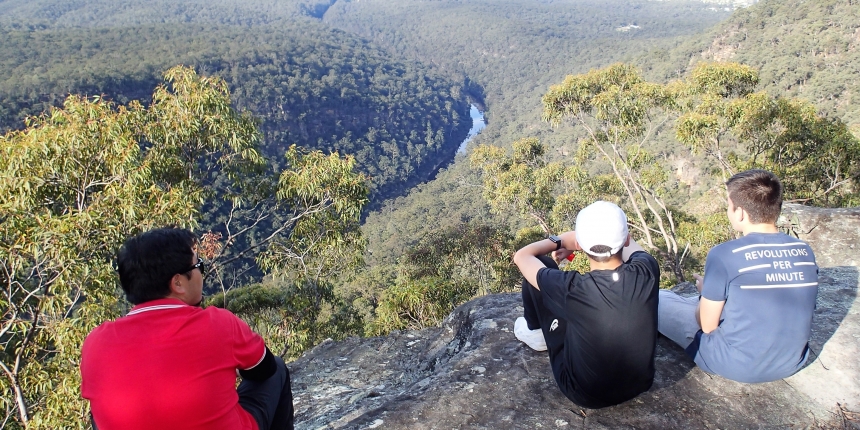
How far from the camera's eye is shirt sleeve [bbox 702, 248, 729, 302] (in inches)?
90.3

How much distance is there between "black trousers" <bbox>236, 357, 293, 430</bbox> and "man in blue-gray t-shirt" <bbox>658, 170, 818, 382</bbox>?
6.93 feet

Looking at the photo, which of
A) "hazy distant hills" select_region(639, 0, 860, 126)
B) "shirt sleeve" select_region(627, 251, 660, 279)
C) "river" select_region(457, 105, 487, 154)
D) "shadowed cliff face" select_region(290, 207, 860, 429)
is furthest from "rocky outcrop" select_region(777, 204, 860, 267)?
"river" select_region(457, 105, 487, 154)

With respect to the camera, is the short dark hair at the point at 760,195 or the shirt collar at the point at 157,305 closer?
the shirt collar at the point at 157,305

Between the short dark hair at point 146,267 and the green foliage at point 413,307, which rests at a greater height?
the short dark hair at point 146,267

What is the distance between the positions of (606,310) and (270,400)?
155 centimetres

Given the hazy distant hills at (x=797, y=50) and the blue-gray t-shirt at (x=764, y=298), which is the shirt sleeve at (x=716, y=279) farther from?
the hazy distant hills at (x=797, y=50)

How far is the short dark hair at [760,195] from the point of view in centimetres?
227

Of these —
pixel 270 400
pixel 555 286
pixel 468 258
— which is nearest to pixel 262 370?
pixel 270 400

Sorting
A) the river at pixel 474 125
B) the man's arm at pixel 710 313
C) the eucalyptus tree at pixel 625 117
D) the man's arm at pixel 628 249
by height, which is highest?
the man's arm at pixel 628 249

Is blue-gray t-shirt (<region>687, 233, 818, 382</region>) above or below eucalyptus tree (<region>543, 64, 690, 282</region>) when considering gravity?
above

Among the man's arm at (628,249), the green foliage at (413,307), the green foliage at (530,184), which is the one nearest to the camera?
the man's arm at (628,249)

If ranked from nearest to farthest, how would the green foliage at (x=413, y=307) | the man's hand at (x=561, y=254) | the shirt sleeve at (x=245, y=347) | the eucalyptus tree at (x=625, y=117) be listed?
the shirt sleeve at (x=245, y=347), the man's hand at (x=561, y=254), the green foliage at (x=413, y=307), the eucalyptus tree at (x=625, y=117)

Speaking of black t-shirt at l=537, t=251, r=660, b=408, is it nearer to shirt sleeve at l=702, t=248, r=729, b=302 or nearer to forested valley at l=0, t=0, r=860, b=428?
shirt sleeve at l=702, t=248, r=729, b=302

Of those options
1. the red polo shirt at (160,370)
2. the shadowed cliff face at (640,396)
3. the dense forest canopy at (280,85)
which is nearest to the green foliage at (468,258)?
the shadowed cliff face at (640,396)
